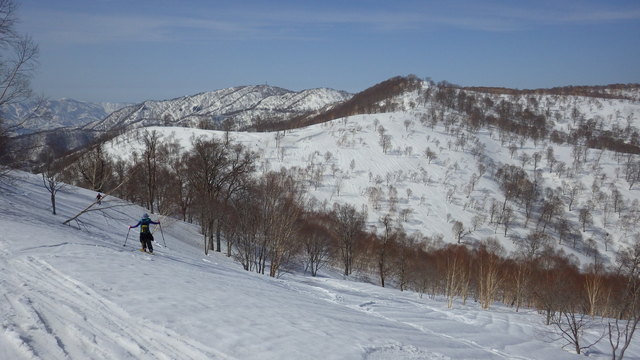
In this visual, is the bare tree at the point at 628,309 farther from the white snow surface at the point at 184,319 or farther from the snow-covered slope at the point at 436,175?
the snow-covered slope at the point at 436,175

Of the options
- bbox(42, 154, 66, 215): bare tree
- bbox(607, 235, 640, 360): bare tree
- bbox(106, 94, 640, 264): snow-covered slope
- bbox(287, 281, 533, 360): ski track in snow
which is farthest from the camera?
bbox(106, 94, 640, 264): snow-covered slope

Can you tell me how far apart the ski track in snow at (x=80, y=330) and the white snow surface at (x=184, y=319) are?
0.6 inches

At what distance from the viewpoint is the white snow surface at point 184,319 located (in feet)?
A: 20.0

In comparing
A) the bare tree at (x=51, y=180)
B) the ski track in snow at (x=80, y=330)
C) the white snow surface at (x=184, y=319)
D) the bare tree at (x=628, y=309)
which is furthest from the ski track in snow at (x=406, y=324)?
the bare tree at (x=51, y=180)

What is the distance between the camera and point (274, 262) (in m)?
23.1

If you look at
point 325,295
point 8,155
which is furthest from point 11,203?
point 325,295

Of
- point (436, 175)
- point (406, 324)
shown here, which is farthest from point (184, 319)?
point (436, 175)

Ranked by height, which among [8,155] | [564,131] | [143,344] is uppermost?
[564,131]

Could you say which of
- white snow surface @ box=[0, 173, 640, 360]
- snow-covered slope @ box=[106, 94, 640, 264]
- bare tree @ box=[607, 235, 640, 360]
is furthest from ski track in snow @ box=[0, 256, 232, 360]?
snow-covered slope @ box=[106, 94, 640, 264]

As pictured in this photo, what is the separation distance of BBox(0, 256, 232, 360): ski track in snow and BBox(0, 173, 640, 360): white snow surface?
16 millimetres

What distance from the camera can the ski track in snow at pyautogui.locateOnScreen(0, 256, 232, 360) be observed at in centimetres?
570

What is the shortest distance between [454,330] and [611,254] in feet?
384

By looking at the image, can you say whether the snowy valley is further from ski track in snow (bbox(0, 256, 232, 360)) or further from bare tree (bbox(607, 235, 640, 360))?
bare tree (bbox(607, 235, 640, 360))

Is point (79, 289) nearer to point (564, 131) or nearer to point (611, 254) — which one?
point (611, 254)
